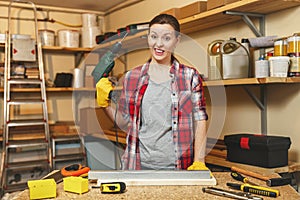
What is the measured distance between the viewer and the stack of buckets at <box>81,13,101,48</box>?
3830 mm

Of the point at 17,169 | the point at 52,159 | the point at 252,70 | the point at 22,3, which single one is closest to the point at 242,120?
the point at 252,70

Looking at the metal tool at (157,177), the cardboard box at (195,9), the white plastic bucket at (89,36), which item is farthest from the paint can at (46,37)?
the metal tool at (157,177)

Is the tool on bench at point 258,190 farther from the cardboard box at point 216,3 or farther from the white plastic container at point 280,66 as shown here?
the cardboard box at point 216,3

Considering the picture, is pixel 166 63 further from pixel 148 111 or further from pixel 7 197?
pixel 7 197

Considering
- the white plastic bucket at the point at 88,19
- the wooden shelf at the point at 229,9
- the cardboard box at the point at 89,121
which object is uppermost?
the white plastic bucket at the point at 88,19

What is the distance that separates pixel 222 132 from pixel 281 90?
1.89ft

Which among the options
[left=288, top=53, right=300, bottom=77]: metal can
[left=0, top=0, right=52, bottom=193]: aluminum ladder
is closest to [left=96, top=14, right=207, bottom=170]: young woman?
[left=288, top=53, right=300, bottom=77]: metal can

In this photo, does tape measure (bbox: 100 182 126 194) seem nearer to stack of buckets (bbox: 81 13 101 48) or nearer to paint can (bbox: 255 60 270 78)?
paint can (bbox: 255 60 270 78)

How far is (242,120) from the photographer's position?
2336 mm

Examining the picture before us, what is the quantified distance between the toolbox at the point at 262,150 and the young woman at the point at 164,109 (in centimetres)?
31

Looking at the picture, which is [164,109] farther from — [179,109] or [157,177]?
[157,177]

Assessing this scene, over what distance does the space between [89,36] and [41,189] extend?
2.94 m

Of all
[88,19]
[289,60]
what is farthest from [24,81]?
[289,60]

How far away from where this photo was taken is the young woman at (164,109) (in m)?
1.56
